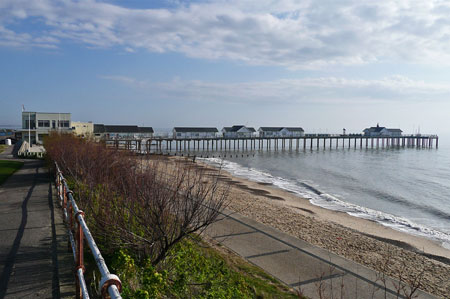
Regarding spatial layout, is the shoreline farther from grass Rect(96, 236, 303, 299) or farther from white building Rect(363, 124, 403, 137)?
white building Rect(363, 124, 403, 137)

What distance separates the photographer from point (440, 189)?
1292 inches

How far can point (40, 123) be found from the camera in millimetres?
61656

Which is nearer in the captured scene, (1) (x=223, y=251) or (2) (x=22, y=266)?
(2) (x=22, y=266)

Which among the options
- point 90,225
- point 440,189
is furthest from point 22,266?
point 440,189

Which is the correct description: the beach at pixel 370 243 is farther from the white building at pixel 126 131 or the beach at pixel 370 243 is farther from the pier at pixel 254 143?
the white building at pixel 126 131

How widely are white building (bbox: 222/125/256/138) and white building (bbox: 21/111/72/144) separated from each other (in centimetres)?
4469

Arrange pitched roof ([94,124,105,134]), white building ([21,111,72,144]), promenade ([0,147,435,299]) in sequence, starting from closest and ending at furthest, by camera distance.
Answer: promenade ([0,147,435,299]) < white building ([21,111,72,144]) < pitched roof ([94,124,105,134])

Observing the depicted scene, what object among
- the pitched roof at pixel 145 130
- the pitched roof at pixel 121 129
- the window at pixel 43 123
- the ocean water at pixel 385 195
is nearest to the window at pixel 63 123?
the window at pixel 43 123

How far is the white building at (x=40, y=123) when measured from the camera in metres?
60.8

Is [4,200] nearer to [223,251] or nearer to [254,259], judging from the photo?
[223,251]

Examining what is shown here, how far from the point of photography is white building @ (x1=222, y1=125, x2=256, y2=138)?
98331 mm

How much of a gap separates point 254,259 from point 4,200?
8.35 m

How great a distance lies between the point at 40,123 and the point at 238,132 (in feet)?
175

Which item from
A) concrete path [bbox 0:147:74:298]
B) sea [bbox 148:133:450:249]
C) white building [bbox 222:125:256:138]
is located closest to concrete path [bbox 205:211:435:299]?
sea [bbox 148:133:450:249]
